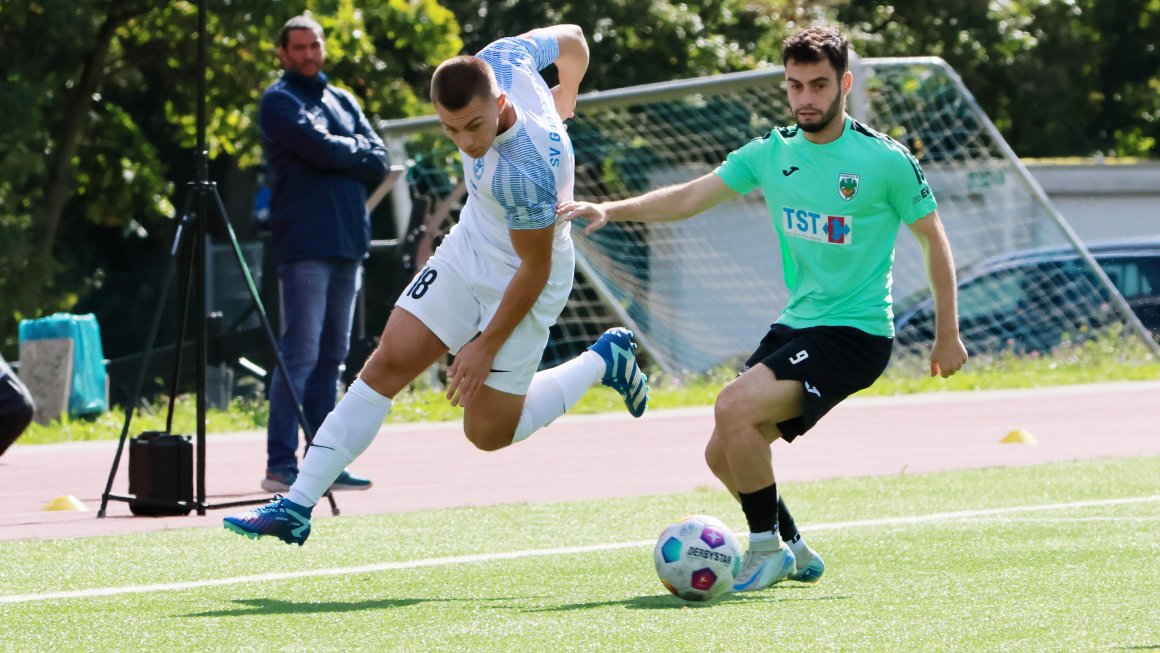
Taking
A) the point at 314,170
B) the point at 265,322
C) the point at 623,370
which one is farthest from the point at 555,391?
the point at 314,170

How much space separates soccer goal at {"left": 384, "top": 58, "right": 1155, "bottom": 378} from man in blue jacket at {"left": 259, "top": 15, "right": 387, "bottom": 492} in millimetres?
8344

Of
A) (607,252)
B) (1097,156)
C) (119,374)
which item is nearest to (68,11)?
(119,374)

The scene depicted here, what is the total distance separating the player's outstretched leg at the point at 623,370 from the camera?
7570 millimetres

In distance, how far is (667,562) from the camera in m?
5.85

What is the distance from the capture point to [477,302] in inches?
259

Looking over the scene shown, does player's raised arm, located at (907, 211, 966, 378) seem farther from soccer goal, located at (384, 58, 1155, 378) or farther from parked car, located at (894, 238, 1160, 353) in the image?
parked car, located at (894, 238, 1160, 353)

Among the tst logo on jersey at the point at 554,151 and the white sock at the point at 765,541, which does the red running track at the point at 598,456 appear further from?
the white sock at the point at 765,541

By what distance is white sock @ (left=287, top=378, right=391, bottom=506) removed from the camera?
6.30m

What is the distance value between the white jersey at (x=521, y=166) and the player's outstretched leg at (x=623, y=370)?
891mm

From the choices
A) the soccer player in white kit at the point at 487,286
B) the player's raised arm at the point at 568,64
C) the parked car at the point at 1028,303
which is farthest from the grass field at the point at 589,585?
the parked car at the point at 1028,303

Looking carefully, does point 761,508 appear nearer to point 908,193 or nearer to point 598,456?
point 908,193

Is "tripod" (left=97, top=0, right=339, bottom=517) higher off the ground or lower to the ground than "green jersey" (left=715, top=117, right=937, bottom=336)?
lower

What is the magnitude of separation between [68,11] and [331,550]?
1336cm

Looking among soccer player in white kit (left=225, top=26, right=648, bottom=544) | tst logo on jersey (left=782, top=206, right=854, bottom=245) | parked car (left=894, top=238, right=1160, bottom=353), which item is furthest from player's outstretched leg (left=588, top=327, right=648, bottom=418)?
parked car (left=894, top=238, right=1160, bottom=353)
